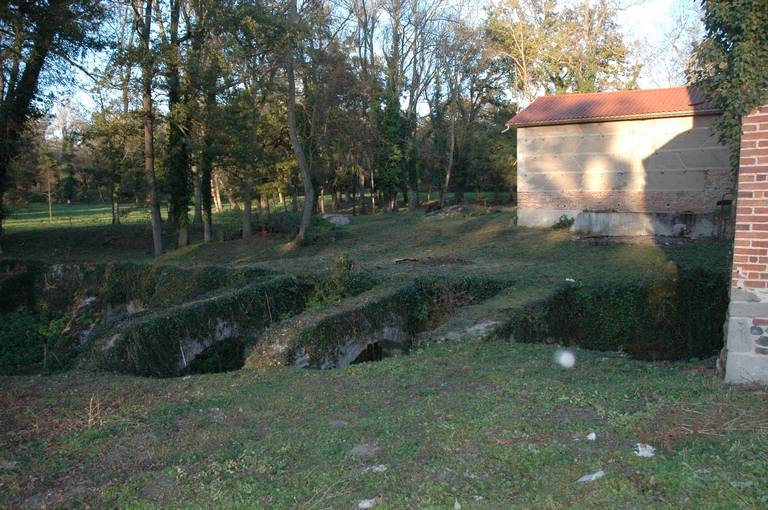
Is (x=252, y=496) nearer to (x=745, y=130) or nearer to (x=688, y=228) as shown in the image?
(x=745, y=130)

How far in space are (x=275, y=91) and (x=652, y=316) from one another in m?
19.6

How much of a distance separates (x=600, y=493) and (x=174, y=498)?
2.96 m

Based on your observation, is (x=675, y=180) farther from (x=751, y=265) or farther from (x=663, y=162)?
(x=751, y=265)

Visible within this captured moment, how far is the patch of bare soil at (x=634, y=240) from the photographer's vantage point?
62.6 feet

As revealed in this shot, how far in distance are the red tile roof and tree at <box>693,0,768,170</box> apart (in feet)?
54.5

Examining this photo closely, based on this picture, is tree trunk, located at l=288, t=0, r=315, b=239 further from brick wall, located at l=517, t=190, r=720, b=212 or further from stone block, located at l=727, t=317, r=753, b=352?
stone block, located at l=727, t=317, r=753, b=352

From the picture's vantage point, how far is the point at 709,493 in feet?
11.8

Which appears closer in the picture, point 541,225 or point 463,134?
point 541,225

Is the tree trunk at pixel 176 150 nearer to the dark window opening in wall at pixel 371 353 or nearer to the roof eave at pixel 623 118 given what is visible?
the roof eave at pixel 623 118

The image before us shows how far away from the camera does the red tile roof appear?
71.5 ft

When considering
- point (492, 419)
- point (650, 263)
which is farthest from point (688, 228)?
point (492, 419)

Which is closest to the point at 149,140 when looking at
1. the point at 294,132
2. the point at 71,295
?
the point at 294,132

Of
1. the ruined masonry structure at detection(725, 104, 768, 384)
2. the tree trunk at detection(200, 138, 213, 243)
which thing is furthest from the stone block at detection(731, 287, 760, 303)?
the tree trunk at detection(200, 138, 213, 243)

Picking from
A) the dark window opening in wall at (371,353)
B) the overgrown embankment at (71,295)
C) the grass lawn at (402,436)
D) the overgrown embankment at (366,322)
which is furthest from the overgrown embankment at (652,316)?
the overgrown embankment at (71,295)
